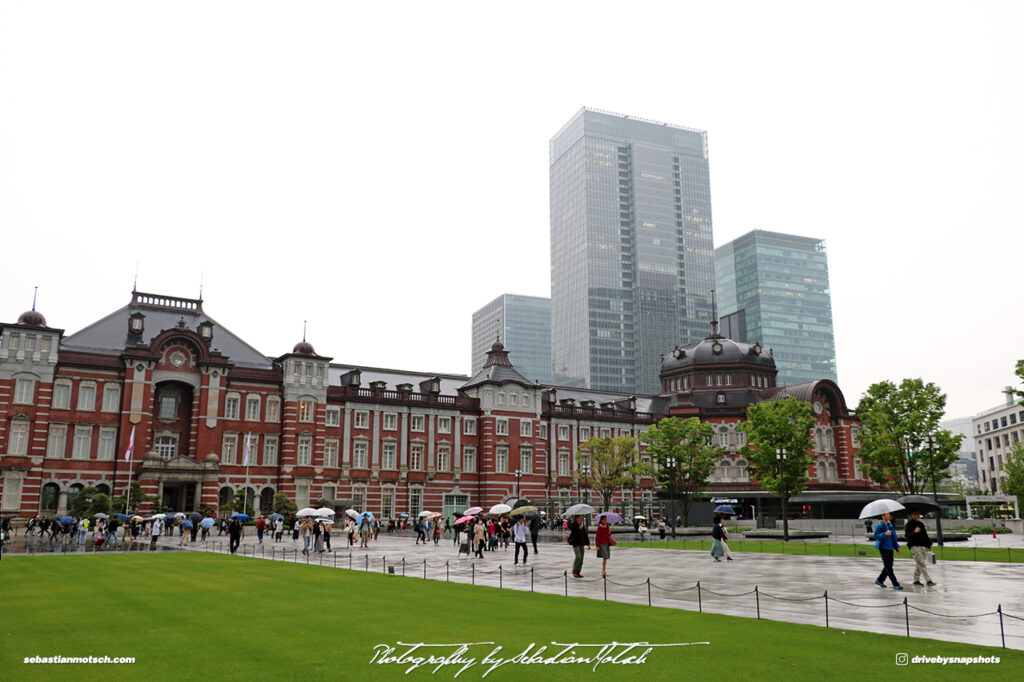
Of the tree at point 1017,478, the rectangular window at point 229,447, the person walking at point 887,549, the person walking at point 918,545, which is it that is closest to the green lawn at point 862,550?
the person walking at point 918,545

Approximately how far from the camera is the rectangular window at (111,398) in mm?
62219

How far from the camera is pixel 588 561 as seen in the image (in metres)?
31.9

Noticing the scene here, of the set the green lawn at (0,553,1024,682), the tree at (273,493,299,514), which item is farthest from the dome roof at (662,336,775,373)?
the green lawn at (0,553,1024,682)

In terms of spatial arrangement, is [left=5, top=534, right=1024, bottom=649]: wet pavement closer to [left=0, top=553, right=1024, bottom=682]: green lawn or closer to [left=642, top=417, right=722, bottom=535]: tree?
[left=0, top=553, right=1024, bottom=682]: green lawn

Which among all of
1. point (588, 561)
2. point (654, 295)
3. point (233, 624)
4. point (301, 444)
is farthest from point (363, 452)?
point (654, 295)

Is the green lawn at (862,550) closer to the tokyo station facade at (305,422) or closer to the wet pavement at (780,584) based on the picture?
the wet pavement at (780,584)

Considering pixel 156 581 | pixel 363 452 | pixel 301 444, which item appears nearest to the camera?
pixel 156 581

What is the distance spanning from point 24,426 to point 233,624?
5512 cm

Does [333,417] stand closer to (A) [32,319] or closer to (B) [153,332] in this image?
(B) [153,332]

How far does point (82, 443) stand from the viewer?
61.1 meters

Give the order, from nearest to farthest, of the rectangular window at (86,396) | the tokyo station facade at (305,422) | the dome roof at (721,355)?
1. the tokyo station facade at (305,422)
2. the rectangular window at (86,396)
3. the dome roof at (721,355)

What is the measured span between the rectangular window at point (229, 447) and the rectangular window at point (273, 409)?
3312 millimetres

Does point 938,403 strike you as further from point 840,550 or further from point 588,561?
point 588,561

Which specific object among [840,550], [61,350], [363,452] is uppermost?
[61,350]
